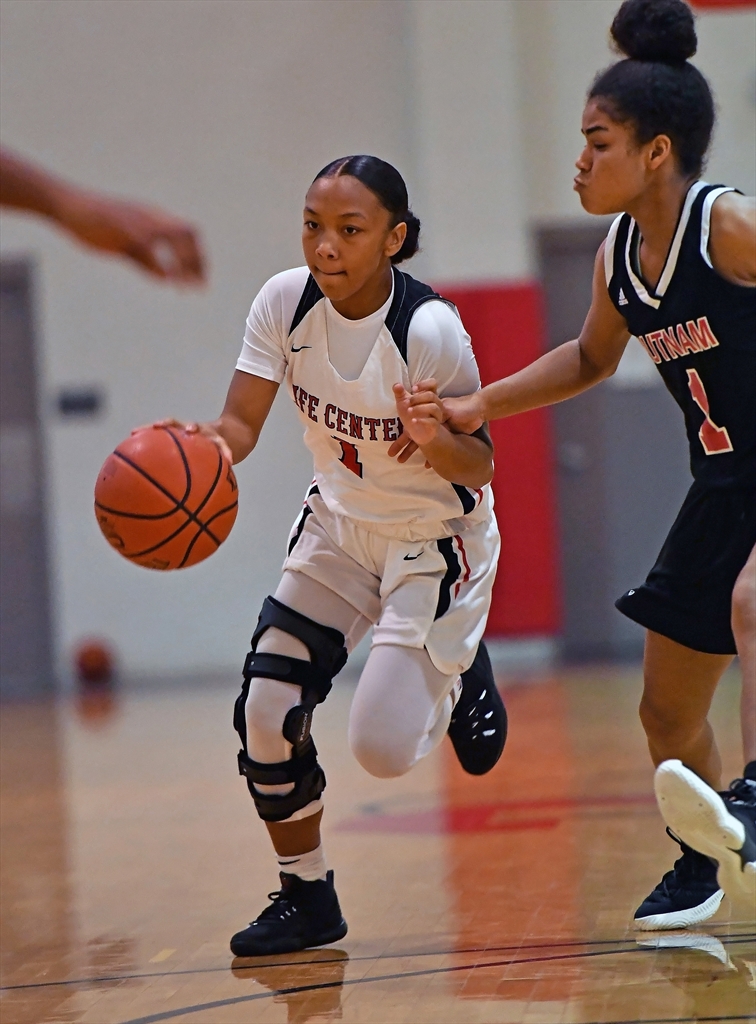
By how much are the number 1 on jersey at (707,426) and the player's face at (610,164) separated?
1.37 ft

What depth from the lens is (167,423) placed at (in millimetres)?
3189

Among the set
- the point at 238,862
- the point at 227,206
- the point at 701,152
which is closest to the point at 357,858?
the point at 238,862

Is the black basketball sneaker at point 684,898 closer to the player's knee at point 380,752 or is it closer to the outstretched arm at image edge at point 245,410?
the player's knee at point 380,752

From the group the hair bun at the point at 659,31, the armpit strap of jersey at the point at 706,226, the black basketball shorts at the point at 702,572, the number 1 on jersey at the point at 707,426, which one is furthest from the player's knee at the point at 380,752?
the hair bun at the point at 659,31

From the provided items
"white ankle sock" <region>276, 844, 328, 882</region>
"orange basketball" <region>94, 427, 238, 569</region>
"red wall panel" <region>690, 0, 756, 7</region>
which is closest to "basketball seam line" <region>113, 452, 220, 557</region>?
"orange basketball" <region>94, 427, 238, 569</region>

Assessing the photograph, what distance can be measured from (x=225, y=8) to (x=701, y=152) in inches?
291

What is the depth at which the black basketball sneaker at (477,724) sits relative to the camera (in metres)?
3.65

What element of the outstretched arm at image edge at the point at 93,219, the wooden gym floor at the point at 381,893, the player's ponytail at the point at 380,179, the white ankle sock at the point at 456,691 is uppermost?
the player's ponytail at the point at 380,179

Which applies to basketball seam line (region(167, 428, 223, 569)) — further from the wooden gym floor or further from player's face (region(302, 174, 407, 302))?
the wooden gym floor

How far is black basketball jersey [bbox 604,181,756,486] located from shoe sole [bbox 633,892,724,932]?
3.37ft

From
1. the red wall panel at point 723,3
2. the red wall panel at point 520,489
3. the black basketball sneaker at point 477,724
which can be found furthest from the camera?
the red wall panel at point 520,489

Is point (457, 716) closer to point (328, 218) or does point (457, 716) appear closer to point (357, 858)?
point (357, 858)

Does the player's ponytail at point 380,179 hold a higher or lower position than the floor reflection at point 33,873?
higher

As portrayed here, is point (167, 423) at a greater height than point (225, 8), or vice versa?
point (225, 8)
